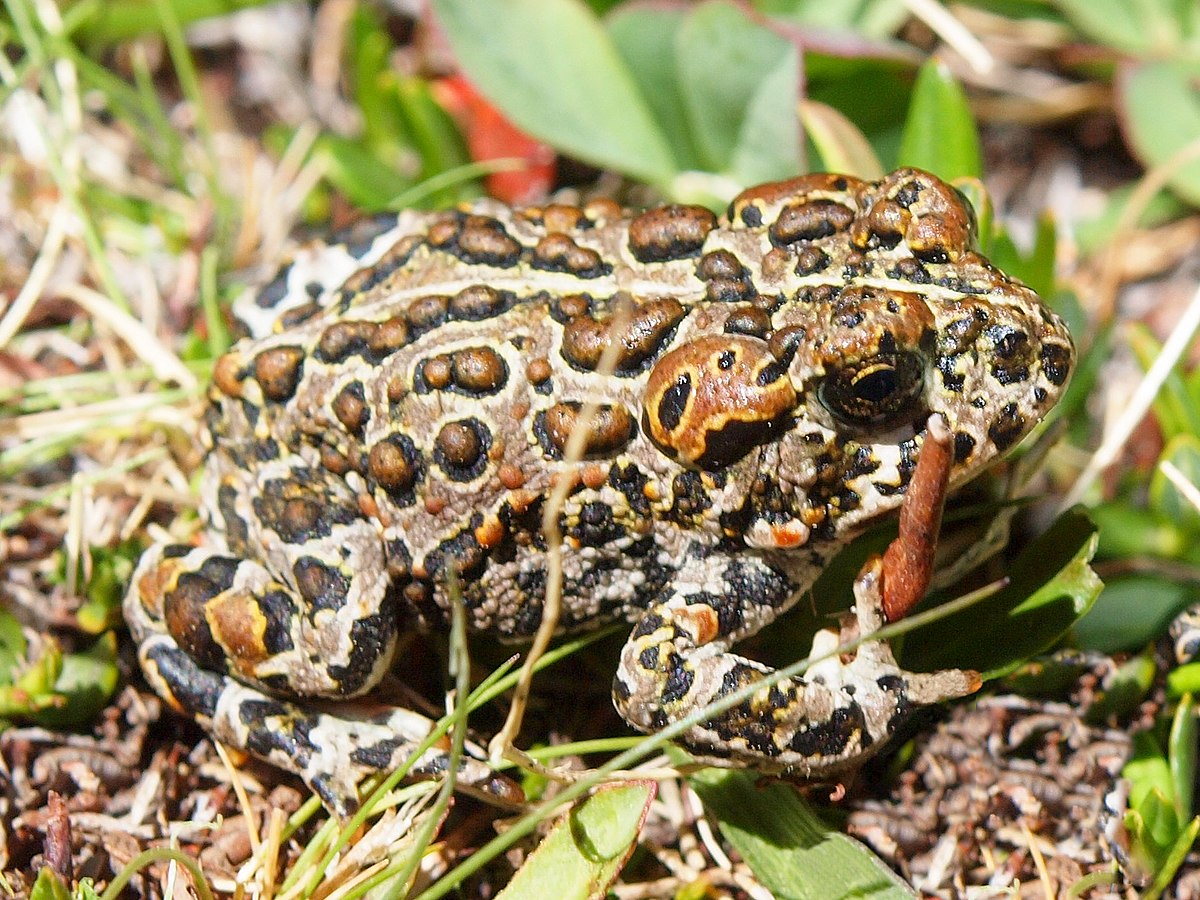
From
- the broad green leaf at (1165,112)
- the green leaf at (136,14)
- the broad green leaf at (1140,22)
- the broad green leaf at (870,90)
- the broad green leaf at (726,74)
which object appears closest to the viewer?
the broad green leaf at (726,74)

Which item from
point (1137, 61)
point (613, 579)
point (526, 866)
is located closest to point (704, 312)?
point (613, 579)

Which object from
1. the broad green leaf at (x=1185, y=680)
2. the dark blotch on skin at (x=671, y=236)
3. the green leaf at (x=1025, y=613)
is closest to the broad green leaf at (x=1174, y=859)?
the broad green leaf at (x=1185, y=680)

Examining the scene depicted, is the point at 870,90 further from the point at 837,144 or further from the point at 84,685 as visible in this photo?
the point at 84,685

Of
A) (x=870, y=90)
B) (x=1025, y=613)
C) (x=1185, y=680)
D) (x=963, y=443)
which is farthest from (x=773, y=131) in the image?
(x=1185, y=680)

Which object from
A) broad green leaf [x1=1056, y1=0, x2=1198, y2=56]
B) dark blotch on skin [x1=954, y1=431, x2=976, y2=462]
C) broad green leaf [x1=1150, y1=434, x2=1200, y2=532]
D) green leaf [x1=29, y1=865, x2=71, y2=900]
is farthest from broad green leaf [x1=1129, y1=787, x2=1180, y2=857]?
broad green leaf [x1=1056, y1=0, x2=1198, y2=56]

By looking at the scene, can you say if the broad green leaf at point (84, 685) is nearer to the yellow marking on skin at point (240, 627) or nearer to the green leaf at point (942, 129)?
the yellow marking on skin at point (240, 627)
